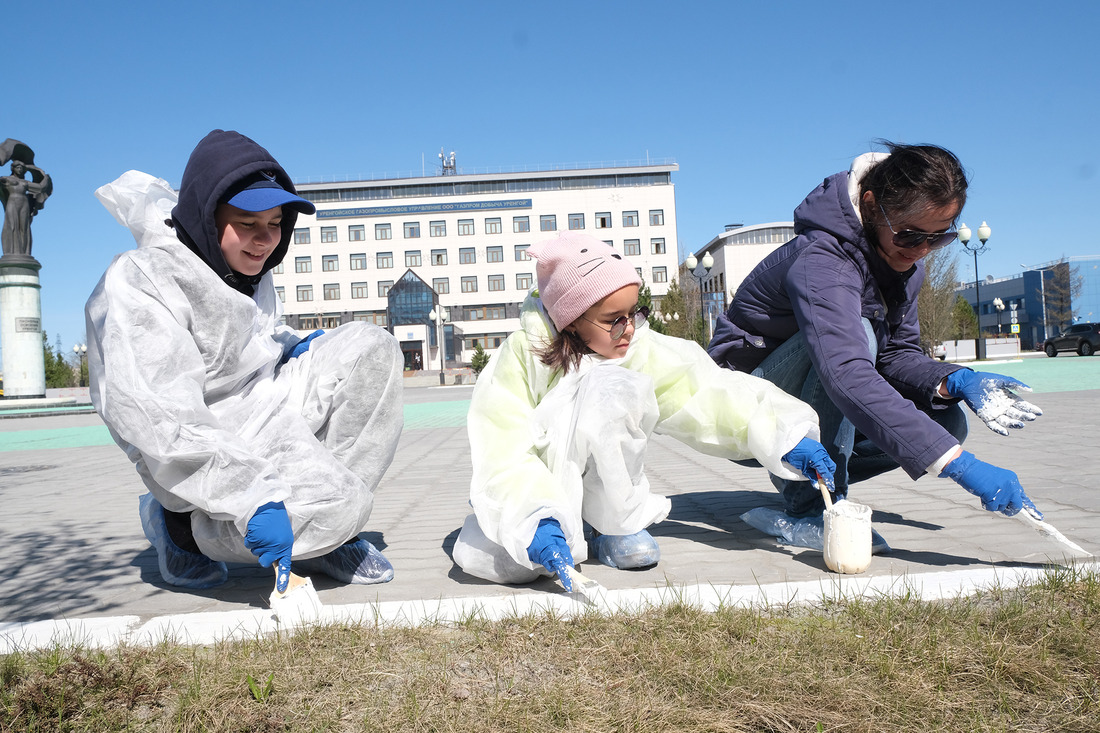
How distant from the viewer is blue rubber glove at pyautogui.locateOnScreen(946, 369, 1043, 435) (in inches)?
108

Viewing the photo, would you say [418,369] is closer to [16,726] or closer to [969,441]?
[969,441]

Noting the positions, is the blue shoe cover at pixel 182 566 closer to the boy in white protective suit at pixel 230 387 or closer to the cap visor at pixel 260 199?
the boy in white protective suit at pixel 230 387

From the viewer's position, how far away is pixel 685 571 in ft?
9.34

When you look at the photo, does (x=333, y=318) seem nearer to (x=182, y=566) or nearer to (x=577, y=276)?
(x=182, y=566)

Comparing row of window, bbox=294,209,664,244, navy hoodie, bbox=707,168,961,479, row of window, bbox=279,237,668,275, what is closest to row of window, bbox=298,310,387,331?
row of window, bbox=279,237,668,275

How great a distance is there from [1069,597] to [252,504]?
95.6 inches

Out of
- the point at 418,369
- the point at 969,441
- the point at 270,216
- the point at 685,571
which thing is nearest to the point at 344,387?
the point at 270,216

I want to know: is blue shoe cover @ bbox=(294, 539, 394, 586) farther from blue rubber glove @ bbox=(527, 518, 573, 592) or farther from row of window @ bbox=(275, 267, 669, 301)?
row of window @ bbox=(275, 267, 669, 301)

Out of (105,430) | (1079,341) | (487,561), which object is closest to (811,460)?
(487,561)

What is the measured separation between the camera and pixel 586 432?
8.86 feet

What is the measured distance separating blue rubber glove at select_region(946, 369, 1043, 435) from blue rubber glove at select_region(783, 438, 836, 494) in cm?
56

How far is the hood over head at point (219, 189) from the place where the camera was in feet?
8.87

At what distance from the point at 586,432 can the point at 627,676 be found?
104cm

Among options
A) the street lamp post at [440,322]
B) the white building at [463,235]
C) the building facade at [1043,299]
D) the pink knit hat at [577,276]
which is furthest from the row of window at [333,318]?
the pink knit hat at [577,276]
